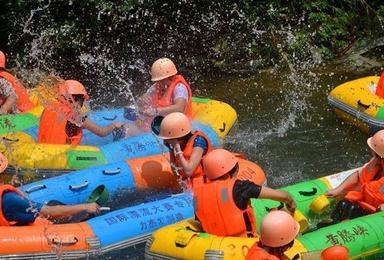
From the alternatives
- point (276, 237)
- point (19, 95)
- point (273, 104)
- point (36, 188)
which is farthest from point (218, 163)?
point (273, 104)

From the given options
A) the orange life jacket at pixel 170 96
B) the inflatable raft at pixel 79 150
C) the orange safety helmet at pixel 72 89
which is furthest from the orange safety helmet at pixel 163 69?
the orange safety helmet at pixel 72 89

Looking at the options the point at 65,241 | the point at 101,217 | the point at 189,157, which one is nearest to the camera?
the point at 65,241

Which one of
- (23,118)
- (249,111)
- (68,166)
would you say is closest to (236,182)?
(68,166)

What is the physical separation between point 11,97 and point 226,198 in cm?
442

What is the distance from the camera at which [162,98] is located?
31.7ft

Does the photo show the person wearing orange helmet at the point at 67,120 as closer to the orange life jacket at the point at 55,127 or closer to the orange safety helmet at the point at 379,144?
the orange life jacket at the point at 55,127

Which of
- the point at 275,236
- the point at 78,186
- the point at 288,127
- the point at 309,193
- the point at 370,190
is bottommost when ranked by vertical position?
the point at 288,127

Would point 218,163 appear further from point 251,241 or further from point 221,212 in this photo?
point 251,241

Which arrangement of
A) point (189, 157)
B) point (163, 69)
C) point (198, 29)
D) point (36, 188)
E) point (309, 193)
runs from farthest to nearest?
point (198, 29)
point (163, 69)
point (36, 188)
point (189, 157)
point (309, 193)

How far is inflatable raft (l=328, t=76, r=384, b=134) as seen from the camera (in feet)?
33.7

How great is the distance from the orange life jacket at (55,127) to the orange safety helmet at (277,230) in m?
3.95

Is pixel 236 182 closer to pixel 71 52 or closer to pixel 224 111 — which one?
pixel 224 111

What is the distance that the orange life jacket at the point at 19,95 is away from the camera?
1012 cm

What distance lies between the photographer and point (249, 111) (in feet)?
38.9
